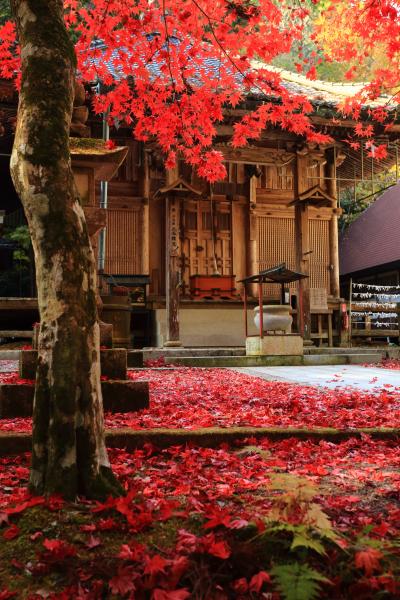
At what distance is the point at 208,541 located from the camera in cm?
229

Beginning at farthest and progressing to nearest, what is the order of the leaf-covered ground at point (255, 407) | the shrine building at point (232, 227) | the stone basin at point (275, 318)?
1. the shrine building at point (232, 227)
2. the stone basin at point (275, 318)
3. the leaf-covered ground at point (255, 407)

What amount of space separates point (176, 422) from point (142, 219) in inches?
496

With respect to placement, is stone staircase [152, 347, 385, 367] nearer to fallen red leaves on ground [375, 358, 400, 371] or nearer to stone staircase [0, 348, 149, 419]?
fallen red leaves on ground [375, 358, 400, 371]

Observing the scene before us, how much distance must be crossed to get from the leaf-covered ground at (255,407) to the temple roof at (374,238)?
49.1 feet

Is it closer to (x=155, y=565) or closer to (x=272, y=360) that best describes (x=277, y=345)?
(x=272, y=360)

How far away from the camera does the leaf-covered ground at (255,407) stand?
16.3 feet

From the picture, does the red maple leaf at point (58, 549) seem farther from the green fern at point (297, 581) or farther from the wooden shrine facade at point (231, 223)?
the wooden shrine facade at point (231, 223)

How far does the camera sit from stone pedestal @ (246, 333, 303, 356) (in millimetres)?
13164

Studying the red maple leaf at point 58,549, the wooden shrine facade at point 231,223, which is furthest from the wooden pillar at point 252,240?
the red maple leaf at point 58,549

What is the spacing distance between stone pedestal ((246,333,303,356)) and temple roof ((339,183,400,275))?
937 centimetres

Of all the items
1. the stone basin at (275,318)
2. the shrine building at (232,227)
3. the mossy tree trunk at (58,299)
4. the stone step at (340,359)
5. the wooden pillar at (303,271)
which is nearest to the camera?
the mossy tree trunk at (58,299)

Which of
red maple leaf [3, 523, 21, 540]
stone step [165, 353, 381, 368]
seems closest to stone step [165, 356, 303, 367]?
stone step [165, 353, 381, 368]

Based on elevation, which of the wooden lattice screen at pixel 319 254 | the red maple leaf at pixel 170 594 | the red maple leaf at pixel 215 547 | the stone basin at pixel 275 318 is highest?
the wooden lattice screen at pixel 319 254

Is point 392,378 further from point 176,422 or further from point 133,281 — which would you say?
point 133,281
